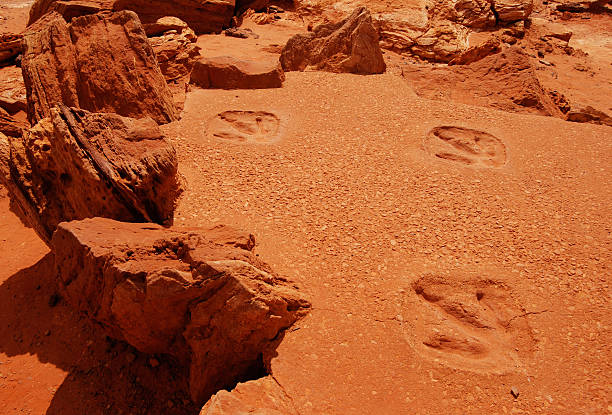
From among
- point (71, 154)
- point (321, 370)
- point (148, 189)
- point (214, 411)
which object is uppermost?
point (71, 154)

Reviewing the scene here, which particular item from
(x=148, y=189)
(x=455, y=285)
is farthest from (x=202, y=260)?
(x=455, y=285)

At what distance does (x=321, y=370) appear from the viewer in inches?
126

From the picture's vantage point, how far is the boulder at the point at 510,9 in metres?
10.5

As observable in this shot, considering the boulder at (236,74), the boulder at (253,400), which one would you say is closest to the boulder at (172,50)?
the boulder at (236,74)

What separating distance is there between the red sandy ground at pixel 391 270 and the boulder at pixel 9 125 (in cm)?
172

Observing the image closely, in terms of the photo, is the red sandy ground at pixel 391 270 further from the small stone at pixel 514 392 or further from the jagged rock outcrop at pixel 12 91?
the jagged rock outcrop at pixel 12 91

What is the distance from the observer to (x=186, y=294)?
3.14m

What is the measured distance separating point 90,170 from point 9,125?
12.4 ft

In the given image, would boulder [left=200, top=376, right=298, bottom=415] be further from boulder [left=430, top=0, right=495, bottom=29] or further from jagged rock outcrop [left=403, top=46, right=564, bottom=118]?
boulder [left=430, top=0, right=495, bottom=29]

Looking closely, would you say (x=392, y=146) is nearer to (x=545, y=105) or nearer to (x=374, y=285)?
(x=374, y=285)

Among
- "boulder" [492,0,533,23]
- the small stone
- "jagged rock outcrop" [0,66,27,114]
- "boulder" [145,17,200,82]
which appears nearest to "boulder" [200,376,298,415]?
the small stone

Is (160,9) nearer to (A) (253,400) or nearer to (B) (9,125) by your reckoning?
(B) (9,125)

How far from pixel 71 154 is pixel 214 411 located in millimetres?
2543

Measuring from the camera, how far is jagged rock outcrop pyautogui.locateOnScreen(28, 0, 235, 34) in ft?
29.3
